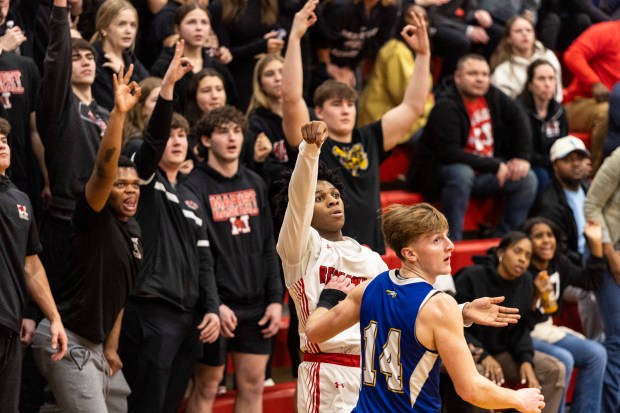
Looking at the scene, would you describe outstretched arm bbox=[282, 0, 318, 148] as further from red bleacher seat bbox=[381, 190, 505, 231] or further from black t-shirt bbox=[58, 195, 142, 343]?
red bleacher seat bbox=[381, 190, 505, 231]

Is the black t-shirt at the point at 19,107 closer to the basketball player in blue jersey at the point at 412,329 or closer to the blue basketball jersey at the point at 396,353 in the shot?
the basketball player in blue jersey at the point at 412,329

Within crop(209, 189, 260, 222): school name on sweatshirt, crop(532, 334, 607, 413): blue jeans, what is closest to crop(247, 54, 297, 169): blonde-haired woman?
crop(209, 189, 260, 222): school name on sweatshirt

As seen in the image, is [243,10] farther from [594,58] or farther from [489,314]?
[489,314]

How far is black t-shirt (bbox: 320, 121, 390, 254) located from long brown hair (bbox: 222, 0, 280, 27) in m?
1.88

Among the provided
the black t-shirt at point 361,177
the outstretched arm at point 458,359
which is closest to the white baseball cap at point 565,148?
the black t-shirt at point 361,177

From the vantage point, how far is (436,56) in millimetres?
9961

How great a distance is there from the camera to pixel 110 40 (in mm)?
7070

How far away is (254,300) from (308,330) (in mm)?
2244

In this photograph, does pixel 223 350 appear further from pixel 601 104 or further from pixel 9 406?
pixel 601 104

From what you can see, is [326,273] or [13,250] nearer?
[326,273]

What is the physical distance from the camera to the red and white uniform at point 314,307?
4.89m

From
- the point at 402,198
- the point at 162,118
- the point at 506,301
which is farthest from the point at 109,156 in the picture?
the point at 402,198

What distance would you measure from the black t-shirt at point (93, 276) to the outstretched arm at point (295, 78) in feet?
4.34

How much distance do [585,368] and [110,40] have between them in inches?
153
